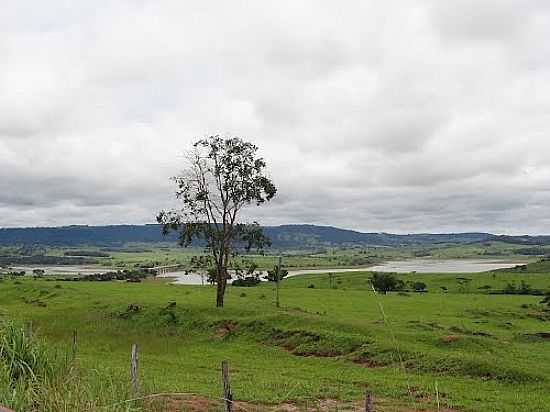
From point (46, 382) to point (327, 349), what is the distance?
23.2 m

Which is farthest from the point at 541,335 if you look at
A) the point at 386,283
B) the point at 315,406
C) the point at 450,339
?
the point at 386,283

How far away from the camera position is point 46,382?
8117 mm

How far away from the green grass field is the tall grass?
2098 mm

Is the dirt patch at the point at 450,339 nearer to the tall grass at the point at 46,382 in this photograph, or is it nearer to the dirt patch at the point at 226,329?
the dirt patch at the point at 226,329

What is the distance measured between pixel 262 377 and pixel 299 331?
10764mm

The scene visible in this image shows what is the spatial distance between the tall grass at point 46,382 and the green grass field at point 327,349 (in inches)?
82.6

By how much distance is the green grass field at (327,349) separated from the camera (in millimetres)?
19109

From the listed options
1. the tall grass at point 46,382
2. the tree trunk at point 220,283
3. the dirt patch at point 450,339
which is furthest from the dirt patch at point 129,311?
the tall grass at point 46,382

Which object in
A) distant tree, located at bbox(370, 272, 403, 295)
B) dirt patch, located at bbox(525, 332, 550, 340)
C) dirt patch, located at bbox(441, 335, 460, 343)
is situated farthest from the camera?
distant tree, located at bbox(370, 272, 403, 295)

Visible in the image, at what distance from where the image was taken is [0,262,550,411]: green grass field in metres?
19.1

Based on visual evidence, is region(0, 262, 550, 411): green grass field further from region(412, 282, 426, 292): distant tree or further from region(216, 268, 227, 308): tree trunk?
region(412, 282, 426, 292): distant tree

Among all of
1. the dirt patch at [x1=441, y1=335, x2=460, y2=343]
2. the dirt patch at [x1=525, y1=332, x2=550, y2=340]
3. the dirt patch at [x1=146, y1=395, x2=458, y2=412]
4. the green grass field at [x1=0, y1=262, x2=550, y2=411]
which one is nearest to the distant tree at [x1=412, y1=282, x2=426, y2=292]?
the green grass field at [x1=0, y1=262, x2=550, y2=411]

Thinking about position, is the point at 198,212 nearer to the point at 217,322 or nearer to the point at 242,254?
the point at 242,254

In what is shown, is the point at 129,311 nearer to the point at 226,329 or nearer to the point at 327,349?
the point at 226,329
